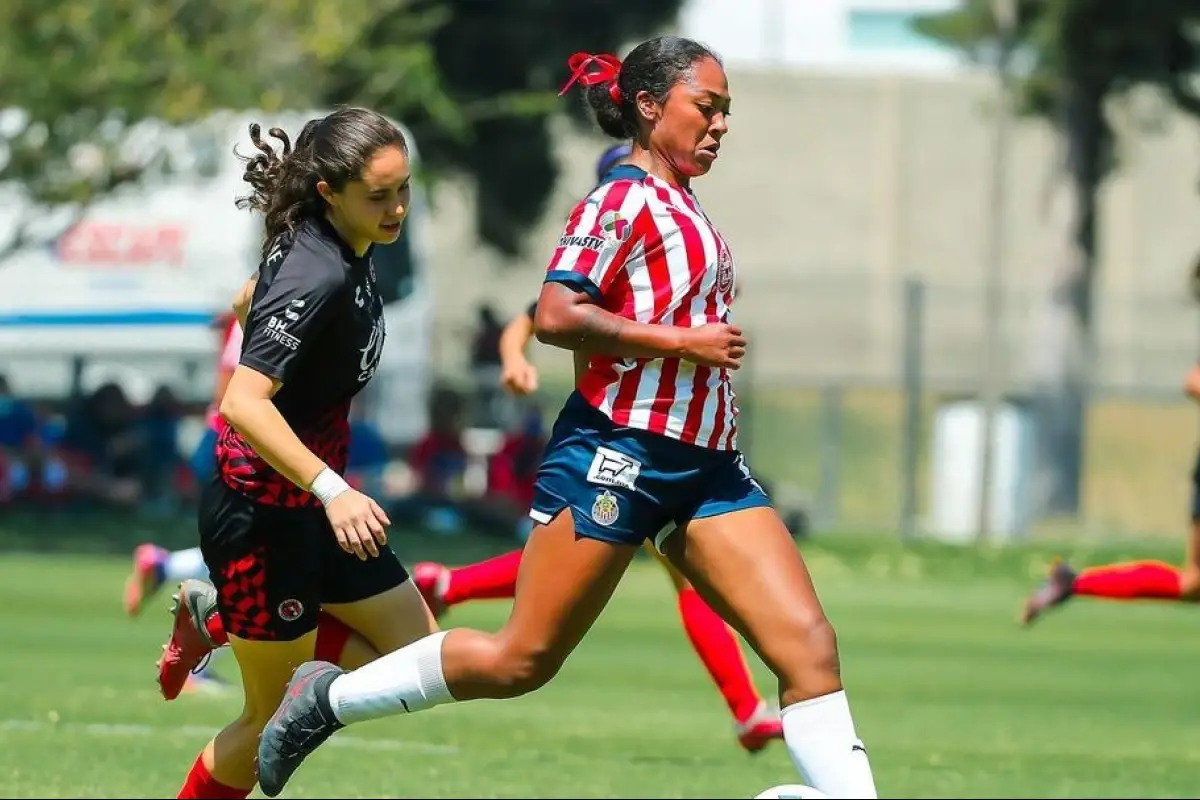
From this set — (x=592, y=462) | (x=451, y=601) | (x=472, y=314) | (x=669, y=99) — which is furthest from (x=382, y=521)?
(x=472, y=314)

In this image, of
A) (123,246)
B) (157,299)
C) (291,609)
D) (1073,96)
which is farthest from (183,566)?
Result: (1073,96)

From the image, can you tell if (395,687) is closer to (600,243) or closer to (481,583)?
(600,243)

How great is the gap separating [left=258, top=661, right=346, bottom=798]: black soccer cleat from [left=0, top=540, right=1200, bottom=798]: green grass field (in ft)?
5.37

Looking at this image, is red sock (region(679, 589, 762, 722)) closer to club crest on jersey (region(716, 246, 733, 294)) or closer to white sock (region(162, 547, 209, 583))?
club crest on jersey (region(716, 246, 733, 294))

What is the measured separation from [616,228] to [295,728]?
60.2 inches

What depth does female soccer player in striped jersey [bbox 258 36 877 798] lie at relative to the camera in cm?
584

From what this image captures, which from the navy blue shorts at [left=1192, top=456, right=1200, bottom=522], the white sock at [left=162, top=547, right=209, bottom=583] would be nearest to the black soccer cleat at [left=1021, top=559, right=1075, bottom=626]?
the navy blue shorts at [left=1192, top=456, right=1200, bottom=522]

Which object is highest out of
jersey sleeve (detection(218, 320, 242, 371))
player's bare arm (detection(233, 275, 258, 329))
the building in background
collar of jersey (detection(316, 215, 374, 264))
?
collar of jersey (detection(316, 215, 374, 264))

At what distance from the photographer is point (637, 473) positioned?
5.91 meters

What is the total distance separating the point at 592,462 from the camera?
→ 593 cm

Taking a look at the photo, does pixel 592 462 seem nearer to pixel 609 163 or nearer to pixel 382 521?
pixel 382 521

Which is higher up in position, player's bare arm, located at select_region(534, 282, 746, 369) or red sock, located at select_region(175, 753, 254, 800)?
player's bare arm, located at select_region(534, 282, 746, 369)

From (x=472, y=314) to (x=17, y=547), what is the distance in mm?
15424

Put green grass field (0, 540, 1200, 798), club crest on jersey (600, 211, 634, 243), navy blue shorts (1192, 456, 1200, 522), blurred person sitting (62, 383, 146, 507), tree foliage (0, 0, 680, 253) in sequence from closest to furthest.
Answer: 1. club crest on jersey (600, 211, 634, 243)
2. green grass field (0, 540, 1200, 798)
3. navy blue shorts (1192, 456, 1200, 522)
4. tree foliage (0, 0, 680, 253)
5. blurred person sitting (62, 383, 146, 507)
